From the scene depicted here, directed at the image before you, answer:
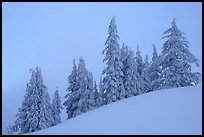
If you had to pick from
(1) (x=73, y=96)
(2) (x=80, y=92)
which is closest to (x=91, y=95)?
(2) (x=80, y=92)

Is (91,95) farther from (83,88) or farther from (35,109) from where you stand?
(35,109)

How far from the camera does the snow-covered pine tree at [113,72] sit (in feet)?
102

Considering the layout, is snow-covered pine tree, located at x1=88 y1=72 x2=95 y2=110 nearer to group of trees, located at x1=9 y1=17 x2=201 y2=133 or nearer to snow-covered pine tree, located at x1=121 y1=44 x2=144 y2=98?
group of trees, located at x1=9 y1=17 x2=201 y2=133

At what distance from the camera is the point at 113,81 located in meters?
31.2

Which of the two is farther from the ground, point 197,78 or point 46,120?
point 197,78

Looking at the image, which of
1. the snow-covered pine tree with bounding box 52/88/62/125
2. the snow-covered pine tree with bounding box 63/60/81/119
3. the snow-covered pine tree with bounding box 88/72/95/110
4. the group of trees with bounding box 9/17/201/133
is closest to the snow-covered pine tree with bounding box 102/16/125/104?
the group of trees with bounding box 9/17/201/133

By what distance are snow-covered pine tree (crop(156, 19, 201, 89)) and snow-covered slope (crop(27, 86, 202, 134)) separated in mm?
11327

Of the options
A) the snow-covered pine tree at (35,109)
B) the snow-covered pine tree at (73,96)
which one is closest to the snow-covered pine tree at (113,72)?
the snow-covered pine tree at (73,96)

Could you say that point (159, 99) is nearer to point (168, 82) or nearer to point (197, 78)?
point (168, 82)

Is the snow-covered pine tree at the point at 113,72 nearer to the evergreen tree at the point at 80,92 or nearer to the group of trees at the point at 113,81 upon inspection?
the group of trees at the point at 113,81

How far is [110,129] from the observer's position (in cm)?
1230

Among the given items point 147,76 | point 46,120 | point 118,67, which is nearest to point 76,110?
point 46,120

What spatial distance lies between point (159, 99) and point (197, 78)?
47.1 ft

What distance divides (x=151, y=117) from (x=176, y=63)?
636 inches
